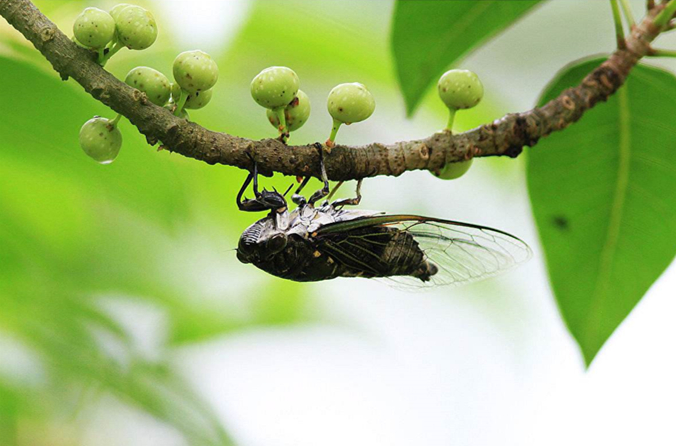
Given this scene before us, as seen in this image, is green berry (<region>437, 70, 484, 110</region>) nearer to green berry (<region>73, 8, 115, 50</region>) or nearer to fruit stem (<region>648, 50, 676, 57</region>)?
fruit stem (<region>648, 50, 676, 57</region>)

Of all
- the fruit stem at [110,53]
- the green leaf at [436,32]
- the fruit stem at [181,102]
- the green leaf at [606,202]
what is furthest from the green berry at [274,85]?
the green leaf at [606,202]

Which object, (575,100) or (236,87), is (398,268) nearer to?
(575,100)

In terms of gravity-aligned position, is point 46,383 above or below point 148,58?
below

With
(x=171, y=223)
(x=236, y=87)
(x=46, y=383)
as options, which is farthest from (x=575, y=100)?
(x=46, y=383)

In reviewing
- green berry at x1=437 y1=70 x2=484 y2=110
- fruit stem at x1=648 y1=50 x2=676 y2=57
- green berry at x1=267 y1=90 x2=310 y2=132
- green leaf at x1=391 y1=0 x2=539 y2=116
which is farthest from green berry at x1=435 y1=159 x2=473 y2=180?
fruit stem at x1=648 y1=50 x2=676 y2=57

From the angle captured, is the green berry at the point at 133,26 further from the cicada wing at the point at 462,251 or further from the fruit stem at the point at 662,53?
the fruit stem at the point at 662,53

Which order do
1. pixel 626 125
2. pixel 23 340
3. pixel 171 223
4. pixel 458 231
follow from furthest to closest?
pixel 23 340, pixel 626 125, pixel 171 223, pixel 458 231
